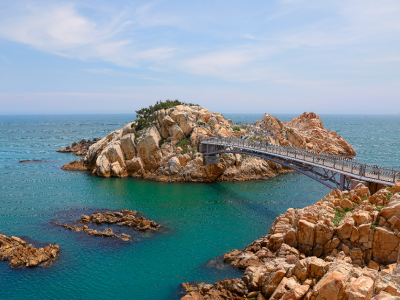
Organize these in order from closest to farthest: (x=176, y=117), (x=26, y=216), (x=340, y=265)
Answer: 1. (x=340, y=265)
2. (x=26, y=216)
3. (x=176, y=117)

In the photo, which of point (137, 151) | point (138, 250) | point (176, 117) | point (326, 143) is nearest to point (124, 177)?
point (137, 151)

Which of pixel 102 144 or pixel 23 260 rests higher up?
pixel 102 144

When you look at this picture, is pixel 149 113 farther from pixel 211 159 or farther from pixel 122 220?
pixel 122 220

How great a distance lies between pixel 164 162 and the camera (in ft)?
191

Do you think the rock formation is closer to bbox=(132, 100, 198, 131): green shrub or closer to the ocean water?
the ocean water

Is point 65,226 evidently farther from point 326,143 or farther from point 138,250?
point 326,143

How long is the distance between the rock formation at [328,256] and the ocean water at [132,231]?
2771 millimetres

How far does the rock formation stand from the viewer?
48.5 feet

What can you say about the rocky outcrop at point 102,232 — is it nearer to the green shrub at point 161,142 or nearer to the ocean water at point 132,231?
the ocean water at point 132,231

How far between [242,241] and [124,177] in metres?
35.0

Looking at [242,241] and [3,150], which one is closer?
[242,241]

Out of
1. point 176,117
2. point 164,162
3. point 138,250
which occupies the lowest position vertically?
point 138,250

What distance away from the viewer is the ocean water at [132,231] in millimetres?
22625

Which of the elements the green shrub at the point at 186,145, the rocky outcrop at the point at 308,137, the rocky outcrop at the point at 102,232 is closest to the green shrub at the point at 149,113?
the green shrub at the point at 186,145
